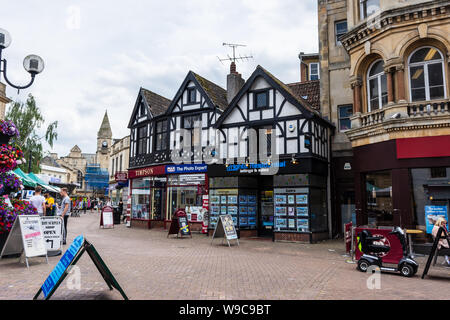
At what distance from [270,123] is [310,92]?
474 centimetres

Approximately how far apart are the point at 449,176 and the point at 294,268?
689 cm

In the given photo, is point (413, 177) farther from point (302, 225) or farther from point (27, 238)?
point (27, 238)

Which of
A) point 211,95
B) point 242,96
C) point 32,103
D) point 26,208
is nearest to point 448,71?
point 242,96

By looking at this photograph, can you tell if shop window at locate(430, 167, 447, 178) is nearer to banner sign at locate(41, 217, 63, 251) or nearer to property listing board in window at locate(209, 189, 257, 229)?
property listing board in window at locate(209, 189, 257, 229)

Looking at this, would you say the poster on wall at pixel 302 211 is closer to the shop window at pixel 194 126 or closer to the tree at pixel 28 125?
the shop window at pixel 194 126

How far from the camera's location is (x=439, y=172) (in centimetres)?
1166

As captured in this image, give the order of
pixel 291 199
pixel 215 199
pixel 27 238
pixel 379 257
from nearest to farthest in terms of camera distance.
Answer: pixel 27 238
pixel 379 257
pixel 291 199
pixel 215 199

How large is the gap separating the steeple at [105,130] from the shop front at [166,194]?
65123 millimetres

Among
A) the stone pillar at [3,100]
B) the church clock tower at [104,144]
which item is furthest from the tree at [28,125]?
the church clock tower at [104,144]

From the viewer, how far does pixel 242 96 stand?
16.7 meters

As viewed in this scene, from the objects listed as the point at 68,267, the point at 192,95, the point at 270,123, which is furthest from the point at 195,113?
the point at 68,267

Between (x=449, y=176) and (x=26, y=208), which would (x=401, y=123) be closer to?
(x=449, y=176)

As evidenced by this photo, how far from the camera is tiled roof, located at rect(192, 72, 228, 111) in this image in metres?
19.4

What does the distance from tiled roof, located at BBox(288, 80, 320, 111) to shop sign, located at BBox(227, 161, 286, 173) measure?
4.93 meters
